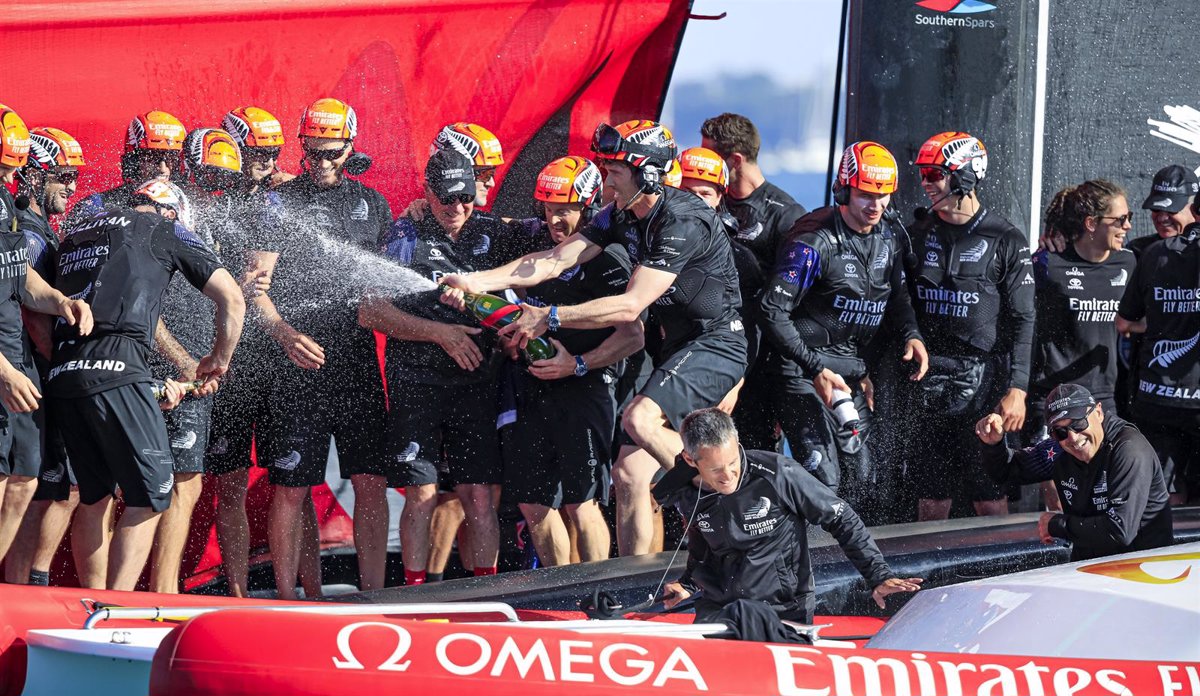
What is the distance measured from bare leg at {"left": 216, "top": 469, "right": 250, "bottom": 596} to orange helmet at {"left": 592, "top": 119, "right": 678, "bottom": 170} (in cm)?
190

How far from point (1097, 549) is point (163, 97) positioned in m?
4.46

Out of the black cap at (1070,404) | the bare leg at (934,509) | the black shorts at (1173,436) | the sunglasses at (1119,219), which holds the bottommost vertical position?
the bare leg at (934,509)

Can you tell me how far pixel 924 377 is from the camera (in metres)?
6.42

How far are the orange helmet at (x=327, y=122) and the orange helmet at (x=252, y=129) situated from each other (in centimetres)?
30

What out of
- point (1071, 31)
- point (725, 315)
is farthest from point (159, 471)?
point (1071, 31)

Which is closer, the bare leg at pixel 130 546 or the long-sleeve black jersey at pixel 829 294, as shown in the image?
the bare leg at pixel 130 546

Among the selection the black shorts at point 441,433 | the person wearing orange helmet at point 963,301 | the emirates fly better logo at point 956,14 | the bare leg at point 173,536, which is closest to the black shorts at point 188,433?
the bare leg at point 173,536

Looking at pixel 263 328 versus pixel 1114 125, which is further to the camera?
pixel 1114 125

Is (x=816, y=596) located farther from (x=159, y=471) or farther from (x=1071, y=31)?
(x=1071, y=31)

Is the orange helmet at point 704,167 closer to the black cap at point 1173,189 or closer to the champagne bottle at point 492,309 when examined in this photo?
the champagne bottle at point 492,309

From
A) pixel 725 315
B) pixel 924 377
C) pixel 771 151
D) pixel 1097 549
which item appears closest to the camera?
pixel 1097 549

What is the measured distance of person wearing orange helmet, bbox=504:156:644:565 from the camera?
19.5 ft

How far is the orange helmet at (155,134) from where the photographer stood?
6.00m

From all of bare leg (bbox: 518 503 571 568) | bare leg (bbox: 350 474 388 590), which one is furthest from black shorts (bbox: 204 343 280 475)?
bare leg (bbox: 518 503 571 568)
